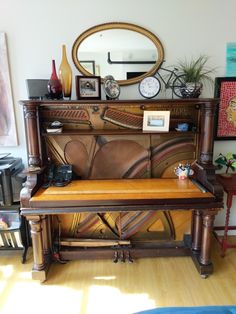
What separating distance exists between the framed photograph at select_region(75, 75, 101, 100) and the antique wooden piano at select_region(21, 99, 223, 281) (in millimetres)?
86

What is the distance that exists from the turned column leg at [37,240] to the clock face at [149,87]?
52.7 inches

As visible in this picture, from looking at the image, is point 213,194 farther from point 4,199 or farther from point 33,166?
point 4,199

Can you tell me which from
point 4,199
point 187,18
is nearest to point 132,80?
point 187,18

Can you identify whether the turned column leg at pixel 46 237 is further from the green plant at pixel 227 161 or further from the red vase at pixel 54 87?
the green plant at pixel 227 161

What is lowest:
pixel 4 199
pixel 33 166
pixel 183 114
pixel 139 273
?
pixel 139 273

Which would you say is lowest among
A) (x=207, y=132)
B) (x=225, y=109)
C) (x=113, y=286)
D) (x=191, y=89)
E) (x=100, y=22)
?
(x=113, y=286)

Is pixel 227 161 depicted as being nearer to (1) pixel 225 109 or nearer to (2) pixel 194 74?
(1) pixel 225 109

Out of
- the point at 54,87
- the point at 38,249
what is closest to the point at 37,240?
the point at 38,249

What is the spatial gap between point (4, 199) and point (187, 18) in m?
2.25

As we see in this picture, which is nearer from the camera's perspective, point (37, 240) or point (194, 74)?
point (37, 240)

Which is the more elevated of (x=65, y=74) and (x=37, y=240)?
(x=65, y=74)

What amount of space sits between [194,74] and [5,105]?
1.72 meters

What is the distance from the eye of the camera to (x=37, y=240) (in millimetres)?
1979

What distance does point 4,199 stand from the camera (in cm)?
224
